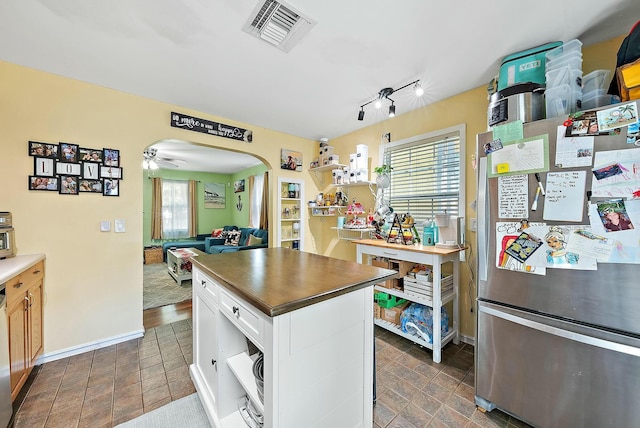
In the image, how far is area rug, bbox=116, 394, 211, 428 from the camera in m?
1.44

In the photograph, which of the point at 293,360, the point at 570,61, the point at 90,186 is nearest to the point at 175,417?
the point at 293,360

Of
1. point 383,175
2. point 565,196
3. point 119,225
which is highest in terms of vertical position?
point 383,175

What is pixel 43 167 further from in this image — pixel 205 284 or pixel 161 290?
pixel 161 290

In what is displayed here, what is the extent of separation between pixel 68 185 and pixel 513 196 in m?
3.57

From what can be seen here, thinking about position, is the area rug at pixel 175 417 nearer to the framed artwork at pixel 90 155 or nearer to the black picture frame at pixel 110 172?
the black picture frame at pixel 110 172

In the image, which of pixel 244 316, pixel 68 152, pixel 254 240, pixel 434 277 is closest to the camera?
pixel 244 316

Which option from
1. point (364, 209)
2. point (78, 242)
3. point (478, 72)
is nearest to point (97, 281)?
point (78, 242)

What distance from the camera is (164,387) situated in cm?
177

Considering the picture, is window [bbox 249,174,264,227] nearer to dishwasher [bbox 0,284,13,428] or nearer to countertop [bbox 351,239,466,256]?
countertop [bbox 351,239,466,256]

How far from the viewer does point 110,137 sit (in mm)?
2324

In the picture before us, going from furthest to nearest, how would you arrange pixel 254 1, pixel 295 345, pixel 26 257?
pixel 26 257
pixel 254 1
pixel 295 345

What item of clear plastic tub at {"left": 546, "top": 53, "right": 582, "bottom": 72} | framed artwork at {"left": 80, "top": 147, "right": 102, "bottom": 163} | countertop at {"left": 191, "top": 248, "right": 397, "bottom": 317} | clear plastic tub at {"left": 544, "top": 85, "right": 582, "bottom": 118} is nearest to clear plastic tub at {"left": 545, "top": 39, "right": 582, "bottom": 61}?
clear plastic tub at {"left": 546, "top": 53, "right": 582, "bottom": 72}

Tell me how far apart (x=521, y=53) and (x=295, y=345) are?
2.46 metres

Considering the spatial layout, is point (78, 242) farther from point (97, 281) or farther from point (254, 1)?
point (254, 1)
